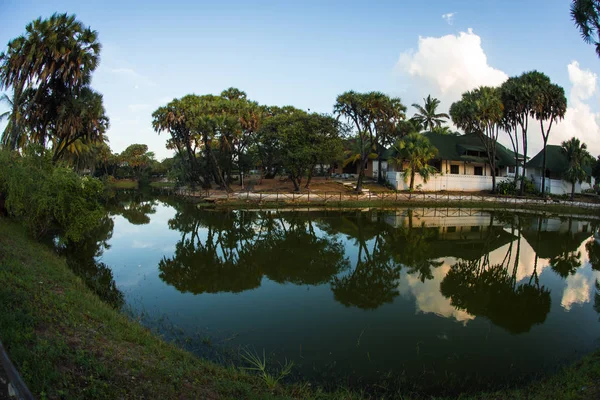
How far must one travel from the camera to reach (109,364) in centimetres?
559

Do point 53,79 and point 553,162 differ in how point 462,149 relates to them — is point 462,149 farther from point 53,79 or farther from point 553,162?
point 53,79

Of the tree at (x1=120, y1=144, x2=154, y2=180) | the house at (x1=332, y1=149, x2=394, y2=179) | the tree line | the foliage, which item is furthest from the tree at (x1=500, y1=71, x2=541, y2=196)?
the tree at (x1=120, y1=144, x2=154, y2=180)

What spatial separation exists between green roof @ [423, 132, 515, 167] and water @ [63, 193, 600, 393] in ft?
89.4

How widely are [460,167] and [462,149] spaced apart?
2881 millimetres

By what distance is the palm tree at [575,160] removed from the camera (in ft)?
146

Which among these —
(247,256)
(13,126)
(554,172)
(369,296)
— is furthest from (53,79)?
(554,172)

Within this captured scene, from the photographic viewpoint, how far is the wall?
150 feet

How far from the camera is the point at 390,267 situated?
1524 cm

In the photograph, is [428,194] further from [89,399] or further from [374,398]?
[89,399]

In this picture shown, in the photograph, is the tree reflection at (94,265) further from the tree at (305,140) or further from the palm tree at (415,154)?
the palm tree at (415,154)

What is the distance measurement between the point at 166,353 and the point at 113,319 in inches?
78.3

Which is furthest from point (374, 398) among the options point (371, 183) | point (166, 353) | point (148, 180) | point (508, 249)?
point (148, 180)

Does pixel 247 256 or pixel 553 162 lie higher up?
pixel 553 162

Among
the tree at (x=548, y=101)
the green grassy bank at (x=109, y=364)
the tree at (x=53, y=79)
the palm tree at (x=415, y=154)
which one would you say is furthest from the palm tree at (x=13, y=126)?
the tree at (x=548, y=101)
